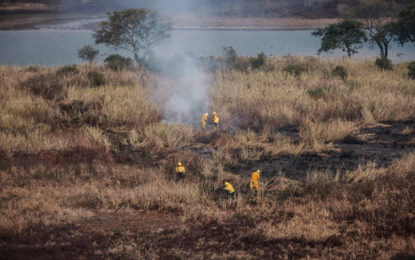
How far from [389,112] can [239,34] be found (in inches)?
1848

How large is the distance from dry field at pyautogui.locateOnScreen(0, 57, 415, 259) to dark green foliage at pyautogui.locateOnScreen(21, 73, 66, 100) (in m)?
0.04

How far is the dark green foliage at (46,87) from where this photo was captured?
33.5 ft

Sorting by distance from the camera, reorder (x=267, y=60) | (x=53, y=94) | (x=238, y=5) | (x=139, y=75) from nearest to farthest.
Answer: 1. (x=53, y=94)
2. (x=139, y=75)
3. (x=267, y=60)
4. (x=238, y=5)

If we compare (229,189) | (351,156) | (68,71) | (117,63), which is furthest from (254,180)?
(117,63)

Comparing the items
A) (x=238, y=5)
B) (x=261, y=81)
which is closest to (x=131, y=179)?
(x=261, y=81)

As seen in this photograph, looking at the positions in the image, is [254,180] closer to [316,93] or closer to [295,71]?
[316,93]

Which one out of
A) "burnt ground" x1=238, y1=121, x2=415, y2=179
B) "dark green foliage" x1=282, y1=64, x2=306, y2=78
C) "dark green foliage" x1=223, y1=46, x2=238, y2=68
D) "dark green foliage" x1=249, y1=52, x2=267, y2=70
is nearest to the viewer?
"burnt ground" x1=238, y1=121, x2=415, y2=179

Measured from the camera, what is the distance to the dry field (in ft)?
12.1

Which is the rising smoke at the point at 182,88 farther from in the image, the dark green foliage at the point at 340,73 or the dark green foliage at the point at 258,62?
the dark green foliage at the point at 340,73

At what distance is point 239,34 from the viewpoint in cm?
5362

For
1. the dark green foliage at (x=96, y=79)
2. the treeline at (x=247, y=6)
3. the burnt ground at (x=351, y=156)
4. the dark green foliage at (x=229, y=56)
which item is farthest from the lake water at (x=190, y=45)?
the burnt ground at (x=351, y=156)

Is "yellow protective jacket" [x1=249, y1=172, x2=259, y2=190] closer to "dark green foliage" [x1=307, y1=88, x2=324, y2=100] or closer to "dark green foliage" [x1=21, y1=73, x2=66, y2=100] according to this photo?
"dark green foliage" [x1=307, y1=88, x2=324, y2=100]

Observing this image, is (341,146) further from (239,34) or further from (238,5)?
(239,34)

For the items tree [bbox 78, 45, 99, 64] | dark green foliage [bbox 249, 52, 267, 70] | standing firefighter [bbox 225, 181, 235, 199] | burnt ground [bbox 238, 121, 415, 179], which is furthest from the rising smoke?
tree [bbox 78, 45, 99, 64]
